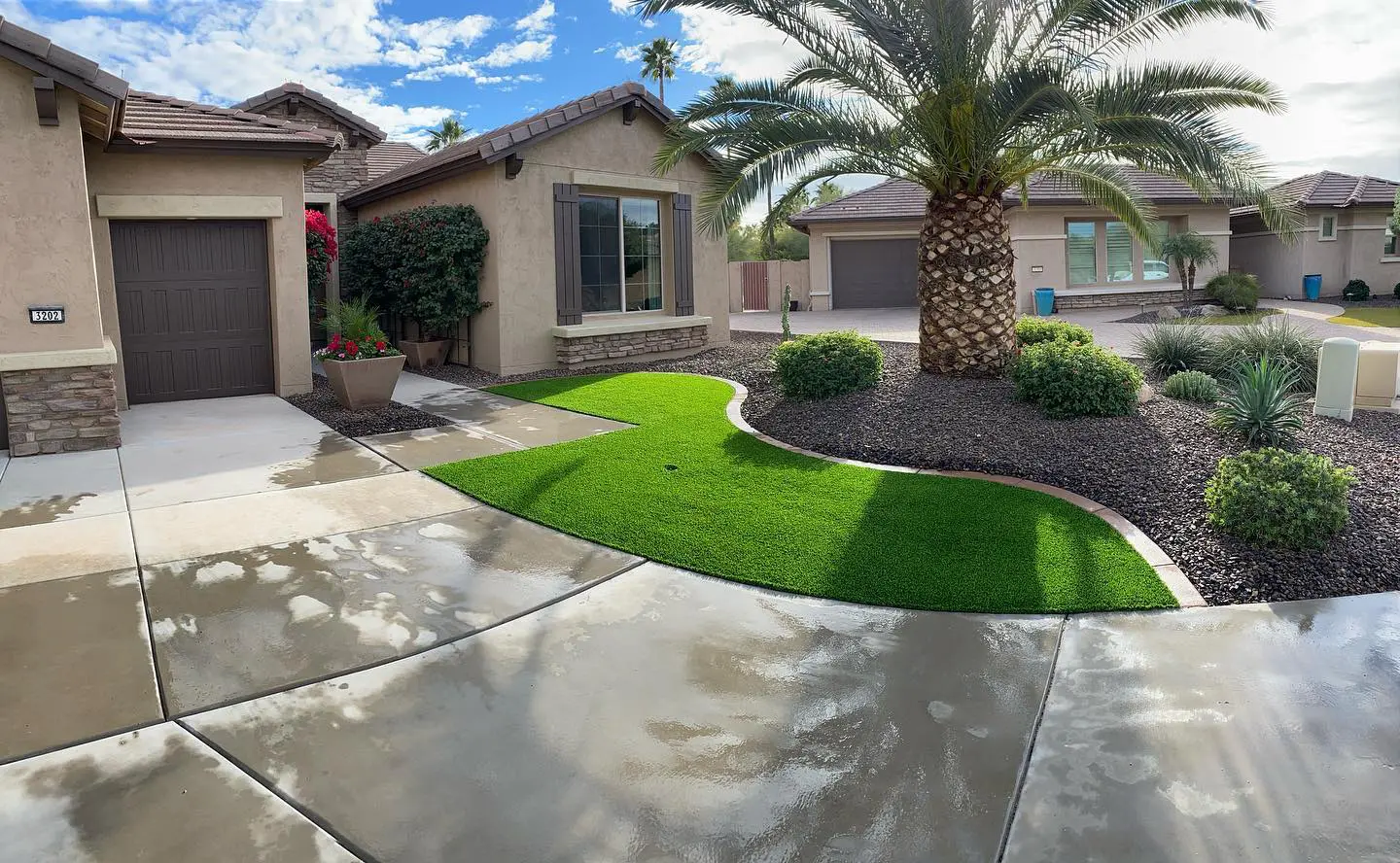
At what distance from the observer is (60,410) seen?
8766 millimetres

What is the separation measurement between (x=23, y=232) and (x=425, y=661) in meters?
6.97

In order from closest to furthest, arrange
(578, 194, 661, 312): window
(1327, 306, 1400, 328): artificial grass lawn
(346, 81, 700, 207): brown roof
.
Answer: (346, 81, 700, 207): brown roof → (578, 194, 661, 312): window → (1327, 306, 1400, 328): artificial grass lawn

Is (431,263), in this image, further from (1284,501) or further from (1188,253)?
(1188,253)

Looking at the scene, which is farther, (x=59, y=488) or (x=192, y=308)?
(x=192, y=308)

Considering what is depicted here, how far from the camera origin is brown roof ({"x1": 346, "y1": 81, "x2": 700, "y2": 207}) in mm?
12734

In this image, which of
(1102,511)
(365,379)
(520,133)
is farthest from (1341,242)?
(365,379)

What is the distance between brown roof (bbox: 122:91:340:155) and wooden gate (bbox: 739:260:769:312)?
20.5 meters

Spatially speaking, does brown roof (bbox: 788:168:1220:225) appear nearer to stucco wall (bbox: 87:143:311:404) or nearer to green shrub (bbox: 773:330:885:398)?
green shrub (bbox: 773:330:885:398)

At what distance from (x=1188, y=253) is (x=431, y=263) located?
62.7ft


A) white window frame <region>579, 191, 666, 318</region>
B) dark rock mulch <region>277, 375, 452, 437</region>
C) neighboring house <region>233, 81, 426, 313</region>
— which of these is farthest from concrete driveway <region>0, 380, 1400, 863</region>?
neighboring house <region>233, 81, 426, 313</region>

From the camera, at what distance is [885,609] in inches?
198

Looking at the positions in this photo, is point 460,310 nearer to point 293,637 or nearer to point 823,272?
point 293,637

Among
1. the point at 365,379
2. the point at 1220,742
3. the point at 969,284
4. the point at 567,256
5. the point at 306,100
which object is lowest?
the point at 1220,742

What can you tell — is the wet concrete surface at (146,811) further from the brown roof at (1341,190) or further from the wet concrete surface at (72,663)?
the brown roof at (1341,190)
